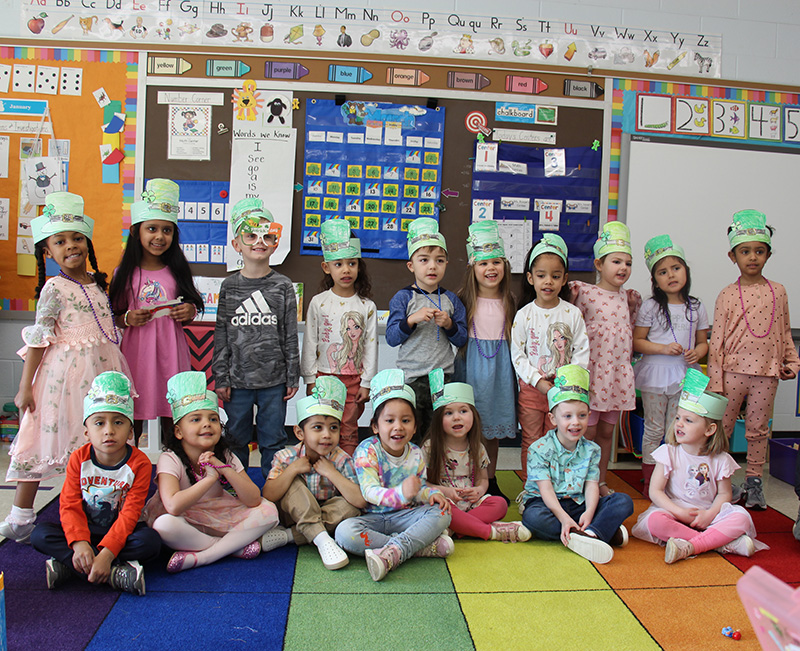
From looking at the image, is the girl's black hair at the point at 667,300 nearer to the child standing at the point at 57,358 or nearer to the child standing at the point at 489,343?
the child standing at the point at 489,343

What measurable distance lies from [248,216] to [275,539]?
1352mm

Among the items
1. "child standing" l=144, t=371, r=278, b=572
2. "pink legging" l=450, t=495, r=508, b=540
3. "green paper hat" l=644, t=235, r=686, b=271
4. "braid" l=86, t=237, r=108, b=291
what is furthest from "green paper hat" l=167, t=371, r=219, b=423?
"green paper hat" l=644, t=235, r=686, b=271

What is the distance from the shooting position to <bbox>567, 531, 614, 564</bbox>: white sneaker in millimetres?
2203

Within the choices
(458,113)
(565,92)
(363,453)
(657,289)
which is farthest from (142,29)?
(657,289)

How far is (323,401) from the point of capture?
2.35m

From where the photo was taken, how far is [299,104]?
12.2 ft

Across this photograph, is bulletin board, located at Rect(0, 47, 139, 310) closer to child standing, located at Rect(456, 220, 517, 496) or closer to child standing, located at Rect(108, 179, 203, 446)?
child standing, located at Rect(108, 179, 203, 446)

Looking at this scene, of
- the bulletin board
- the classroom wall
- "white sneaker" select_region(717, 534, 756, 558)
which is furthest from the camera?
the classroom wall

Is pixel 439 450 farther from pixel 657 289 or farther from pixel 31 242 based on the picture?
pixel 31 242

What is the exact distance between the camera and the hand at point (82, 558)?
190 cm

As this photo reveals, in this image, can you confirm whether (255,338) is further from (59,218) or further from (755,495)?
(755,495)

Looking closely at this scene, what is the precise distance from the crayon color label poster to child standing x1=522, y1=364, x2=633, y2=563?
1688 millimetres

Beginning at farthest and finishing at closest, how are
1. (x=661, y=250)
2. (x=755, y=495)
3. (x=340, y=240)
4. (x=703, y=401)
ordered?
1. (x=661, y=250)
2. (x=755, y=495)
3. (x=340, y=240)
4. (x=703, y=401)

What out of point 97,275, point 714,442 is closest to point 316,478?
point 97,275
